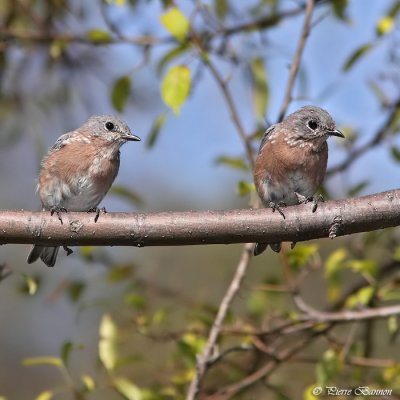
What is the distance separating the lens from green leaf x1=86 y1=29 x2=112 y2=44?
5715mm

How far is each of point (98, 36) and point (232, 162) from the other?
1.47 meters

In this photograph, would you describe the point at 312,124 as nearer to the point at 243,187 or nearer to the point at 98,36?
the point at 243,187

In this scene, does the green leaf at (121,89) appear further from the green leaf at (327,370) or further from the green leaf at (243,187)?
the green leaf at (327,370)

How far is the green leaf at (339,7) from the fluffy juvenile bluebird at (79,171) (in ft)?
6.13

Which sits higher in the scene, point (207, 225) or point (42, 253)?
point (42, 253)

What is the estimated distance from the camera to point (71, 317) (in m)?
14.1

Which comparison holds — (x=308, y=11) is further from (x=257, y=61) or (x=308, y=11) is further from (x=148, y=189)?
(x=148, y=189)

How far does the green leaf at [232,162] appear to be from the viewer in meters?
5.37

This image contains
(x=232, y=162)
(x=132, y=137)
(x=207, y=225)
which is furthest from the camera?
(x=132, y=137)

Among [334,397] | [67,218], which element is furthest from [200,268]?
[67,218]

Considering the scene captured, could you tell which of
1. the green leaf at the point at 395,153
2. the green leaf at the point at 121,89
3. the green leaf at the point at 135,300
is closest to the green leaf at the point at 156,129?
the green leaf at the point at 121,89

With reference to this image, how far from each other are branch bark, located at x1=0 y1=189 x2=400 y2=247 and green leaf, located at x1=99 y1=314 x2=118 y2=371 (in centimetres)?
139

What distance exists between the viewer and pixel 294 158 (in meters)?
5.57

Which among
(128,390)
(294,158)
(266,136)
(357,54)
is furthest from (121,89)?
(128,390)
